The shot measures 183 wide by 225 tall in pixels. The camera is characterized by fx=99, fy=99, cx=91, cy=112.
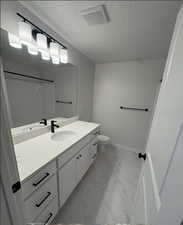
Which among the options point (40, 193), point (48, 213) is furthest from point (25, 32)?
point (48, 213)

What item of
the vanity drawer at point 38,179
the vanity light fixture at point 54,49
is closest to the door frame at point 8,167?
the vanity drawer at point 38,179

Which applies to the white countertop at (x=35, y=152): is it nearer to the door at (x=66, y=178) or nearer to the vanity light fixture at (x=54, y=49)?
the door at (x=66, y=178)

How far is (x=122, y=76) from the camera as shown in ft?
7.93

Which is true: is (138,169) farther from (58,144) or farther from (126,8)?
(126,8)

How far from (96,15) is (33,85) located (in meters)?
1.02

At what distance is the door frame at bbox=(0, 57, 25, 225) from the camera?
1.50ft

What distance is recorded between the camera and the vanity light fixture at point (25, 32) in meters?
0.94

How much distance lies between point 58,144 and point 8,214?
0.63m

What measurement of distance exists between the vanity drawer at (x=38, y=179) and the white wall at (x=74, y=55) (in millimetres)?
1256

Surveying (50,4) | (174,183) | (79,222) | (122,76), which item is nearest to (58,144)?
(79,222)

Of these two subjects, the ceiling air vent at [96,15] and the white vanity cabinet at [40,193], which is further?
the ceiling air vent at [96,15]

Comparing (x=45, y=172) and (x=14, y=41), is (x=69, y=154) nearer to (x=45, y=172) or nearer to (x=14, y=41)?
(x=45, y=172)

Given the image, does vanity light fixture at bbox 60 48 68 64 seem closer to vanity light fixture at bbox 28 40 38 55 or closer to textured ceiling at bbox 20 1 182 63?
textured ceiling at bbox 20 1 182 63

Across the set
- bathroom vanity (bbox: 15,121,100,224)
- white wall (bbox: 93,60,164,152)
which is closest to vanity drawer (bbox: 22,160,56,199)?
bathroom vanity (bbox: 15,121,100,224)
